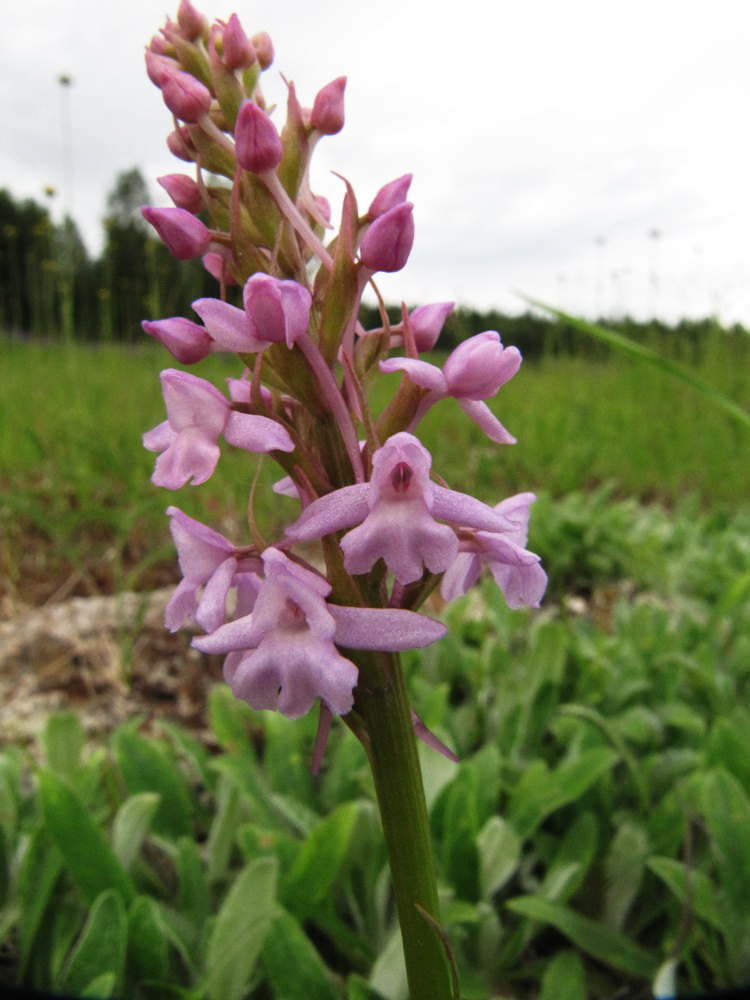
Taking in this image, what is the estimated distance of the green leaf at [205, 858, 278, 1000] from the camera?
3.67ft

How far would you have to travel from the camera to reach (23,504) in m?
2.38

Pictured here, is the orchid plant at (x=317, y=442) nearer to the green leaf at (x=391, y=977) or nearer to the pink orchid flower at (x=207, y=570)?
the pink orchid flower at (x=207, y=570)

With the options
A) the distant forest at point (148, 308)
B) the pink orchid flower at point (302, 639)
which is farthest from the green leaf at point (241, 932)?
the distant forest at point (148, 308)

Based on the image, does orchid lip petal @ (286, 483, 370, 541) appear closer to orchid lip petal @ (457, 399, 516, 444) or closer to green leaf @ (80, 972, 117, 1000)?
orchid lip petal @ (457, 399, 516, 444)

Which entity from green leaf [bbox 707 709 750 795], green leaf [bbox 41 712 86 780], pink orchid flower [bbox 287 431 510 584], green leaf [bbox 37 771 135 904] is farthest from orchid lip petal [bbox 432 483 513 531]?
green leaf [bbox 41 712 86 780]

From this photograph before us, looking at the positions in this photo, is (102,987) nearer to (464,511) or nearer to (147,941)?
(147,941)

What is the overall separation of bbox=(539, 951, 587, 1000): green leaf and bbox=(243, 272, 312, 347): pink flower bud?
0.97 m

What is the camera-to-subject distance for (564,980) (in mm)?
1145

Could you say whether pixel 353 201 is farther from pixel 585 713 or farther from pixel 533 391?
pixel 533 391

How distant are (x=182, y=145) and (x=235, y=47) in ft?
0.31

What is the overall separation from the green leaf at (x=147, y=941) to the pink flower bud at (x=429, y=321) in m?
0.88

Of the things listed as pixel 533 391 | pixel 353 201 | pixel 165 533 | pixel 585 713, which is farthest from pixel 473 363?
pixel 533 391

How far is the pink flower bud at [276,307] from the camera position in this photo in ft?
1.97

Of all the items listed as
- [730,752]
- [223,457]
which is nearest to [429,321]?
[730,752]
